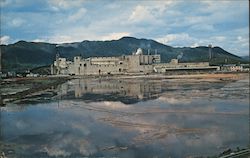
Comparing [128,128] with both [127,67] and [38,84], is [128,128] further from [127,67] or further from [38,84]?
[127,67]

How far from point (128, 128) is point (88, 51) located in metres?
87.1

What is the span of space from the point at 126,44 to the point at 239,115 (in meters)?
101

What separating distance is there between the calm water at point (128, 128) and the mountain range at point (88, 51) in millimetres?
42346

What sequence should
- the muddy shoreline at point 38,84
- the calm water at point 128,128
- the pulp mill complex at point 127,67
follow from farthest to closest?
the pulp mill complex at point 127,67, the muddy shoreline at point 38,84, the calm water at point 128,128

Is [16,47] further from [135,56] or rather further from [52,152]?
[52,152]

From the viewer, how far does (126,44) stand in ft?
365

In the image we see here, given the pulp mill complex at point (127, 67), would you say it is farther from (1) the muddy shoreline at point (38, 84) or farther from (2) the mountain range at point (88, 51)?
(2) the mountain range at point (88, 51)

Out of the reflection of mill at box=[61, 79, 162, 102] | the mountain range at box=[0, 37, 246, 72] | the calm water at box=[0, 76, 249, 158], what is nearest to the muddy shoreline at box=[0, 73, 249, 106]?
the reflection of mill at box=[61, 79, 162, 102]

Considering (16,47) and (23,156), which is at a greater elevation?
(16,47)

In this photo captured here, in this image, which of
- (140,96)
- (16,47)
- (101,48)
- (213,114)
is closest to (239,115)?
(213,114)

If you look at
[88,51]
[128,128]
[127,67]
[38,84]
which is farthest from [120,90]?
[88,51]

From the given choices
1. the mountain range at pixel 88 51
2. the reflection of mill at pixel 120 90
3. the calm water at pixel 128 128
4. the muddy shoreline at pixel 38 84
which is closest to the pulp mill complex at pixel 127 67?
the muddy shoreline at pixel 38 84

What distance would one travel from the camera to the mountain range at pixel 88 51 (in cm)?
6531

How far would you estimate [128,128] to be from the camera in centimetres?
914
